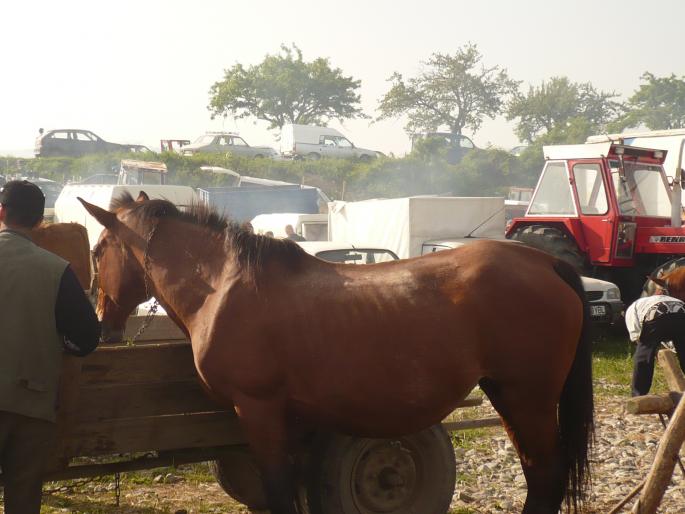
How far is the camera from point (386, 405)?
4.13 m

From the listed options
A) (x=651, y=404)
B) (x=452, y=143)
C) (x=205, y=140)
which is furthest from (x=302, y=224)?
(x=452, y=143)

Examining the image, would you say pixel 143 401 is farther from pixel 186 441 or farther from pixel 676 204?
pixel 676 204

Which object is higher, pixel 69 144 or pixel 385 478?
pixel 69 144

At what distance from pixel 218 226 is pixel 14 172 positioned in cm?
2928

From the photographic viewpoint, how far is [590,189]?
1244 centimetres

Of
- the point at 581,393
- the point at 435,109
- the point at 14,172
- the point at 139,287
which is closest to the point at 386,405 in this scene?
the point at 581,393

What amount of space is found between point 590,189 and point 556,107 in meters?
41.7

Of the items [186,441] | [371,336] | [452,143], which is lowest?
[186,441]

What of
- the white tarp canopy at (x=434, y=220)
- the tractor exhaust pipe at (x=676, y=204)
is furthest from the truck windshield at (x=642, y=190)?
the white tarp canopy at (x=434, y=220)

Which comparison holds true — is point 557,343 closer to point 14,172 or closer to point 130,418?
point 130,418

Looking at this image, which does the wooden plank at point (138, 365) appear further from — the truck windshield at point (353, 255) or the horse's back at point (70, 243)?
the truck windshield at point (353, 255)

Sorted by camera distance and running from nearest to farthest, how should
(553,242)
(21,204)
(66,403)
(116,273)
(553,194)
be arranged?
(21,204) → (66,403) → (116,273) → (553,242) → (553,194)

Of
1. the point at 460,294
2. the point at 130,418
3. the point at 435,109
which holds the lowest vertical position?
the point at 130,418

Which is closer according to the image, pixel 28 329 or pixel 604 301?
pixel 28 329
